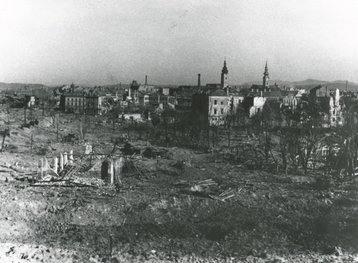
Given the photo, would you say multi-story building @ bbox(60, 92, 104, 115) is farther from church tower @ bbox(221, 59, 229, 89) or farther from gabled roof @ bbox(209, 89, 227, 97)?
gabled roof @ bbox(209, 89, 227, 97)

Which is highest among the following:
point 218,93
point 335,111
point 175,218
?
point 218,93

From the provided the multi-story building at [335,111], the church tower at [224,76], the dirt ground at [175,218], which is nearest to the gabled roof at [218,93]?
the multi-story building at [335,111]

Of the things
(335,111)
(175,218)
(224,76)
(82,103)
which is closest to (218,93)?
(335,111)

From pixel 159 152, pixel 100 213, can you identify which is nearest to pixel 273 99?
pixel 159 152

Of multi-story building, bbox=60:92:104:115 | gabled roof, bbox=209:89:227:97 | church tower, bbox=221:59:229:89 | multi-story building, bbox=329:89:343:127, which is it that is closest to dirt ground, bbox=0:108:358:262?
gabled roof, bbox=209:89:227:97

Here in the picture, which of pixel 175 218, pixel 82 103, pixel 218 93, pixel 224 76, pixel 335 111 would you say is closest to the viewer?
pixel 175 218

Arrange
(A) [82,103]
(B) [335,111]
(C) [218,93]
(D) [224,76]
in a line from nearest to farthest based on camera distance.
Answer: (B) [335,111] → (C) [218,93] → (A) [82,103] → (D) [224,76]

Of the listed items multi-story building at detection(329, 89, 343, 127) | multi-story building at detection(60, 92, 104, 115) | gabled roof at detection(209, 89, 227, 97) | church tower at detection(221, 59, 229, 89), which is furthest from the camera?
church tower at detection(221, 59, 229, 89)

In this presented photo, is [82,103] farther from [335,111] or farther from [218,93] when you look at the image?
[335,111]
